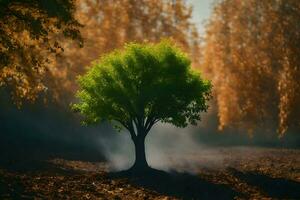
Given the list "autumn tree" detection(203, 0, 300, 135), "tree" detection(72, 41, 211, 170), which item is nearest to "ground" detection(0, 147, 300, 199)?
"tree" detection(72, 41, 211, 170)

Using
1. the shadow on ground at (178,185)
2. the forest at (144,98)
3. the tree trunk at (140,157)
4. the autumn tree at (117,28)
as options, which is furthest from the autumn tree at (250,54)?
the shadow on ground at (178,185)

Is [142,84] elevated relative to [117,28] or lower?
lower

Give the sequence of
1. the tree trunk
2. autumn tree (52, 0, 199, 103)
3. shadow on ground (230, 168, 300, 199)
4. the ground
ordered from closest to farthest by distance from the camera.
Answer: the ground → shadow on ground (230, 168, 300, 199) → the tree trunk → autumn tree (52, 0, 199, 103)

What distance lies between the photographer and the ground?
59.9 ft

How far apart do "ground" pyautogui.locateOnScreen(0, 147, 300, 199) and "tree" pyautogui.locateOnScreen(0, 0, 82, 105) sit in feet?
15.0

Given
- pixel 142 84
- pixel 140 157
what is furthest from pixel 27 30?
pixel 140 157

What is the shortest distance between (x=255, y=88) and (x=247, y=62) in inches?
92.4

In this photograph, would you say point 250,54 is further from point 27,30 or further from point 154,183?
point 27,30

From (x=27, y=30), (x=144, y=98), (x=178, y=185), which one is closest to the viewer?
(x=27, y=30)

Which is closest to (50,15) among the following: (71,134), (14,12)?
(14,12)

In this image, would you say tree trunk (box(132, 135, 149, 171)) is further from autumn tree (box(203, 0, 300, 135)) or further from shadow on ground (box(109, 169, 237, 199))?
autumn tree (box(203, 0, 300, 135))

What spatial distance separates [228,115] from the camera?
42219mm

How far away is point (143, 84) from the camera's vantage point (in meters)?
25.7

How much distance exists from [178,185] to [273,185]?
4.37m
